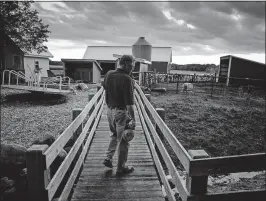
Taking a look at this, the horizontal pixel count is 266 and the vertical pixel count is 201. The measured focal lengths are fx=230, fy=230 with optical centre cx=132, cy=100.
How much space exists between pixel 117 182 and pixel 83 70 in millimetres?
22026

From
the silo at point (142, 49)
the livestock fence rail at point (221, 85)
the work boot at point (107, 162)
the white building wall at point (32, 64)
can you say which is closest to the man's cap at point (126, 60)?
the work boot at point (107, 162)

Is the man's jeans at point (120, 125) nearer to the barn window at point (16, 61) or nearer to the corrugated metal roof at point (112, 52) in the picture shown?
the barn window at point (16, 61)

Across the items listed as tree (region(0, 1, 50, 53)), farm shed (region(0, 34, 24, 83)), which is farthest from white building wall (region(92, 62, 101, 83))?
farm shed (region(0, 34, 24, 83))

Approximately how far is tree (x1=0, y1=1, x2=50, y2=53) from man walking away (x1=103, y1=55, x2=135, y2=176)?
2182 centimetres

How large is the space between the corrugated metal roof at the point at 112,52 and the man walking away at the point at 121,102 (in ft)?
85.9

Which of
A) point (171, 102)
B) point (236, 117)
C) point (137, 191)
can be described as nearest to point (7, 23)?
point (171, 102)

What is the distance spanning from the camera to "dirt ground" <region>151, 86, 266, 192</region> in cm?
855

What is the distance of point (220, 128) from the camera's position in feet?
39.4

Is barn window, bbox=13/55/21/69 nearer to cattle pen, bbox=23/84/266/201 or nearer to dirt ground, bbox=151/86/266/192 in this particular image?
dirt ground, bbox=151/86/266/192

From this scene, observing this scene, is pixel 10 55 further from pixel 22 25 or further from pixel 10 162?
pixel 10 162

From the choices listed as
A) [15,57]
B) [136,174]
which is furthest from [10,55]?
[136,174]

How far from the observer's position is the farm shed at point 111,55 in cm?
3069

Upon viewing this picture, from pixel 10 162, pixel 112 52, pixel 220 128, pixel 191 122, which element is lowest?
pixel 10 162

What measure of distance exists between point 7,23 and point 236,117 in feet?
69.6
